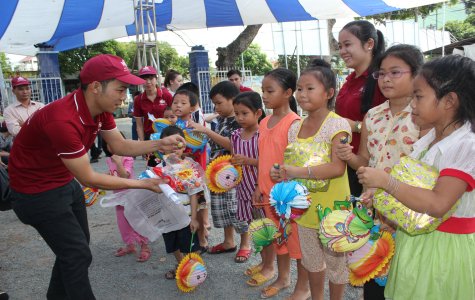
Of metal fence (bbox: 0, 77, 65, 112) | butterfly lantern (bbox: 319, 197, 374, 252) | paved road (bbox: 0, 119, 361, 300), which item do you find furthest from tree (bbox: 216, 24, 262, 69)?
butterfly lantern (bbox: 319, 197, 374, 252)

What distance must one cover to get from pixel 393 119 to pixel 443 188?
28.3 inches

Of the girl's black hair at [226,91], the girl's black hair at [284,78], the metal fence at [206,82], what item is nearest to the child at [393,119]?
the girl's black hair at [284,78]

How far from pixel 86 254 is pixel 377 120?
6.09 feet


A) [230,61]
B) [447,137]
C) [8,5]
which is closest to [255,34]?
[230,61]

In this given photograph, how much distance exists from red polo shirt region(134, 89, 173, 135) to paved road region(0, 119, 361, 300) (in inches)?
54.0

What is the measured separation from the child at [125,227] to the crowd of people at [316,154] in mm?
563

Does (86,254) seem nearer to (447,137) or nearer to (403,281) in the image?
(403,281)

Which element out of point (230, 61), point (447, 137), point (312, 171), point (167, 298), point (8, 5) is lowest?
point (167, 298)

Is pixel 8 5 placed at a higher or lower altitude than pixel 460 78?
higher

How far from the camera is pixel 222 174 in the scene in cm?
280

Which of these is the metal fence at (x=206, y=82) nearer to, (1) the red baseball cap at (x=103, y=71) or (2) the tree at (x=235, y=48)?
(2) the tree at (x=235, y=48)

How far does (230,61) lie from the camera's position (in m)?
12.7

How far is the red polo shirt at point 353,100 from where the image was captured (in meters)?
2.43

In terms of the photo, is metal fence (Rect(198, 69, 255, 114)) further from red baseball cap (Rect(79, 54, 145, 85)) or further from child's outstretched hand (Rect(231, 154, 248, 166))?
red baseball cap (Rect(79, 54, 145, 85))
